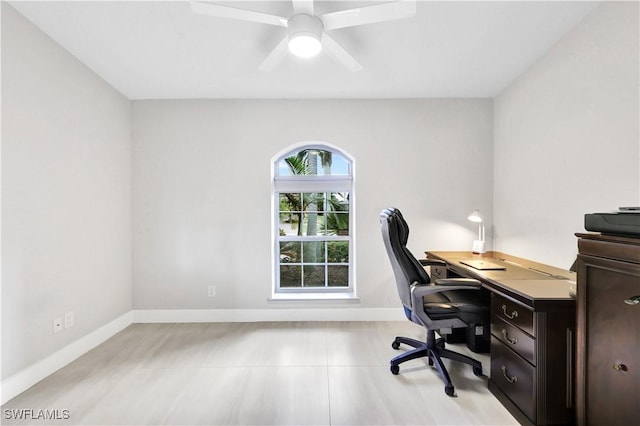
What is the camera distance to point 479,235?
3480mm

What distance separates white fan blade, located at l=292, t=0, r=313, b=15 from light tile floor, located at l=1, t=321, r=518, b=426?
236cm

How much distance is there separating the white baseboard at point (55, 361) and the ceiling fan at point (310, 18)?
2574 millimetres

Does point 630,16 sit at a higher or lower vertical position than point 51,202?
higher

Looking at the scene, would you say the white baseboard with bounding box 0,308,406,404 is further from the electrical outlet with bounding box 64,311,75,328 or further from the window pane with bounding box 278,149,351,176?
the window pane with bounding box 278,149,351,176

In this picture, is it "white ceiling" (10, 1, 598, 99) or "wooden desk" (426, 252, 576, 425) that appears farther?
"white ceiling" (10, 1, 598, 99)

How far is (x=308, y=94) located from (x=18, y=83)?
90.4 inches

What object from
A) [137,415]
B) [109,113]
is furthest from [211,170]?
[137,415]

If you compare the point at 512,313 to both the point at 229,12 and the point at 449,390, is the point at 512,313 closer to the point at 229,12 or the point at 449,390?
the point at 449,390

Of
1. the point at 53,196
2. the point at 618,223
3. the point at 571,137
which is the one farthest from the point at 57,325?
the point at 571,137

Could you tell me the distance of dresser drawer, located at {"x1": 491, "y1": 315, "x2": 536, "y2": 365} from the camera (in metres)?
1.70

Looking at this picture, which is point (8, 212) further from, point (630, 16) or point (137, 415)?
point (630, 16)

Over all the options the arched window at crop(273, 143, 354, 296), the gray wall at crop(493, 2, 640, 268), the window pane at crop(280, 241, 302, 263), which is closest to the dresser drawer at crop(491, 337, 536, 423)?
the gray wall at crop(493, 2, 640, 268)

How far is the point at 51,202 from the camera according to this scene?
7.82ft

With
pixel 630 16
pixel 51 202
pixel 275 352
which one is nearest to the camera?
pixel 630 16
